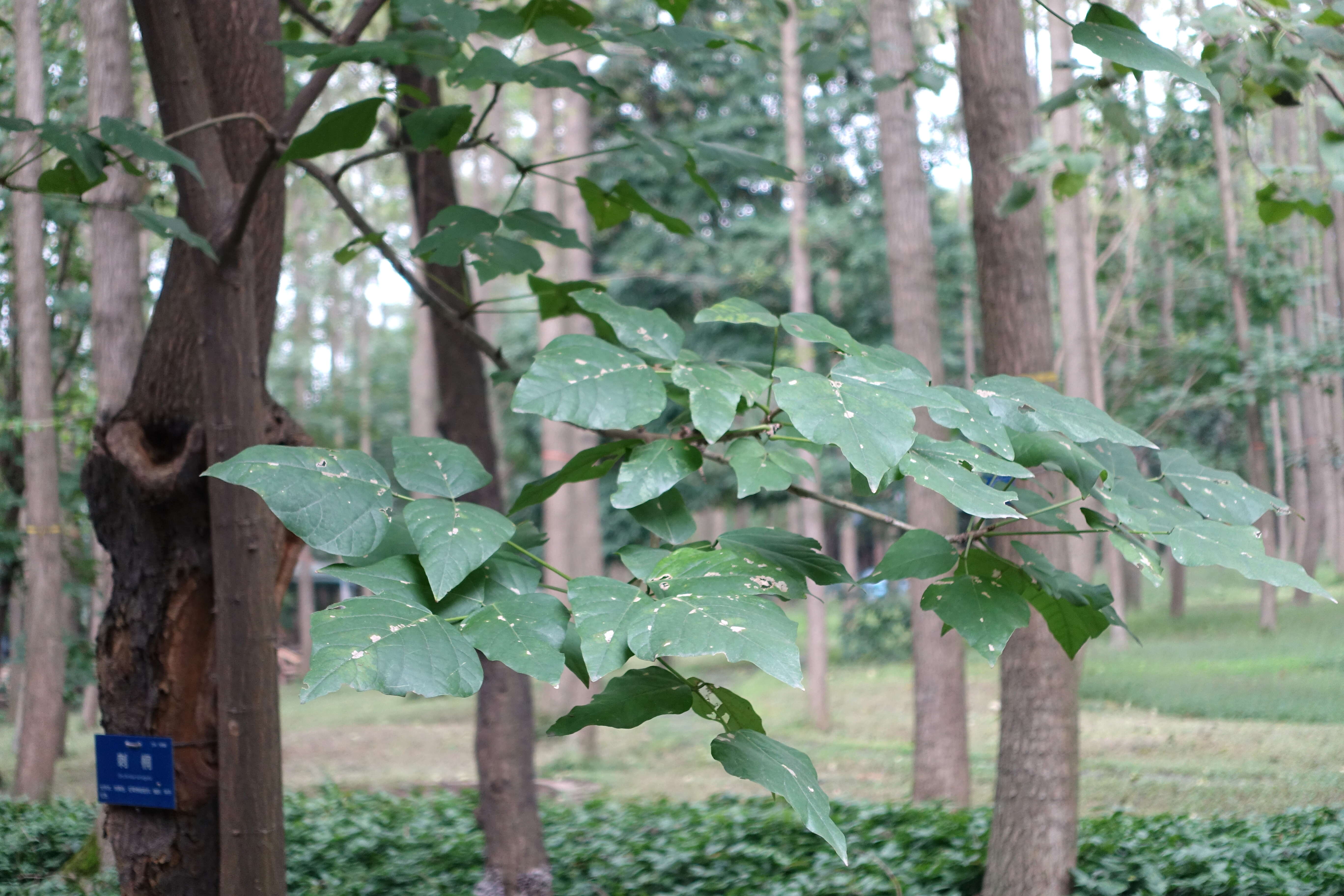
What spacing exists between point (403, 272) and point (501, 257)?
366 millimetres

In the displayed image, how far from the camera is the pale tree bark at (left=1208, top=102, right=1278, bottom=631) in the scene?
32.2ft

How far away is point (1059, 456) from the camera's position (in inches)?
42.3

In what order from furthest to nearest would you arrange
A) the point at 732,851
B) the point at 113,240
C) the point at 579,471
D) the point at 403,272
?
the point at 113,240, the point at 732,851, the point at 403,272, the point at 579,471

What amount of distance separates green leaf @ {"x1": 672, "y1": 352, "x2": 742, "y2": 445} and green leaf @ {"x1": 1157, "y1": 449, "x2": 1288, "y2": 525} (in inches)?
19.8

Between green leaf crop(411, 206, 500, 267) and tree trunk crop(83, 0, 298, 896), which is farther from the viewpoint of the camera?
tree trunk crop(83, 0, 298, 896)

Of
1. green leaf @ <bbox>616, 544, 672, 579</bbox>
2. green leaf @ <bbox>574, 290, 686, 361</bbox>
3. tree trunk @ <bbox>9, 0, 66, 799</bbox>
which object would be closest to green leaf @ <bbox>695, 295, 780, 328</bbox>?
green leaf @ <bbox>574, 290, 686, 361</bbox>

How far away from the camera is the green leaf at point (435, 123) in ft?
5.24

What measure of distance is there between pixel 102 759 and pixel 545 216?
1.74m

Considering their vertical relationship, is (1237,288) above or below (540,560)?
above

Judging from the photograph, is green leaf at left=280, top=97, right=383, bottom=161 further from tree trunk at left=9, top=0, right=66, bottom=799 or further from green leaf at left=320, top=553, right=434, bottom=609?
tree trunk at left=9, top=0, right=66, bottom=799

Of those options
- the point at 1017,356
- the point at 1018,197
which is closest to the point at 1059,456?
the point at 1018,197

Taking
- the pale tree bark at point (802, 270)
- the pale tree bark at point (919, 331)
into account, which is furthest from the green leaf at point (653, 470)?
the pale tree bark at point (802, 270)

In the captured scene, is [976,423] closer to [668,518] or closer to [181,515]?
[668,518]

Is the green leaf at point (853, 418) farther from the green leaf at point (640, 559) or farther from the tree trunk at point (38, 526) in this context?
the tree trunk at point (38, 526)
